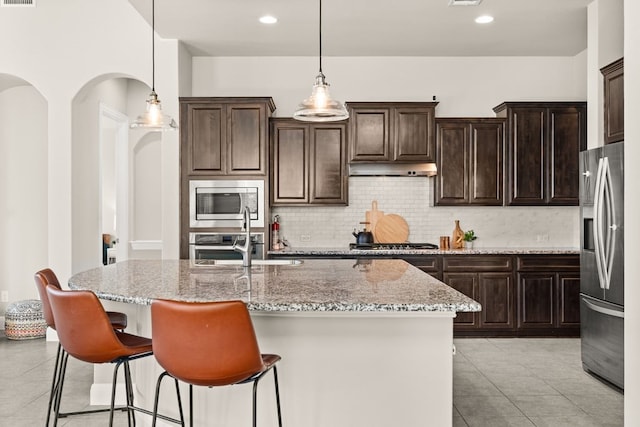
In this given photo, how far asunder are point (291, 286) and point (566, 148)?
4166 millimetres

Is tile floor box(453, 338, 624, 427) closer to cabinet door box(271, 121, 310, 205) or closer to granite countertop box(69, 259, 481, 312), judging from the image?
granite countertop box(69, 259, 481, 312)

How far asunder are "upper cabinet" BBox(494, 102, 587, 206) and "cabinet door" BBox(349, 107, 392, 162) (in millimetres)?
1265

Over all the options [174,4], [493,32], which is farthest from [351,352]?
[493,32]

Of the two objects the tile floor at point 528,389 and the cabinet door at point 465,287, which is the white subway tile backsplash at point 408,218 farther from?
the tile floor at point 528,389

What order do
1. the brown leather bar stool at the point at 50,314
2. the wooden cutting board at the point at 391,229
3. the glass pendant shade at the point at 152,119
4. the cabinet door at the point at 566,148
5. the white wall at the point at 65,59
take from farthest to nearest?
1. the wooden cutting board at the point at 391,229
2. the cabinet door at the point at 566,148
3. the white wall at the point at 65,59
4. the glass pendant shade at the point at 152,119
5. the brown leather bar stool at the point at 50,314

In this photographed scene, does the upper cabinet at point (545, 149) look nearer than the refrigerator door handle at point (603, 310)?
No

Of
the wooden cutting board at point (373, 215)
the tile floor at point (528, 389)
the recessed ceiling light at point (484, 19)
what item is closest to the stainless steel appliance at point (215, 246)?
the wooden cutting board at point (373, 215)

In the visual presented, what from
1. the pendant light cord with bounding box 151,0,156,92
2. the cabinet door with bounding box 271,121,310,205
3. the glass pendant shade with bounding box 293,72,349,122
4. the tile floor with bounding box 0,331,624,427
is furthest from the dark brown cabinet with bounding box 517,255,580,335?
the pendant light cord with bounding box 151,0,156,92

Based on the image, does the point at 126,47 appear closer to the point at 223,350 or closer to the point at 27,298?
the point at 27,298

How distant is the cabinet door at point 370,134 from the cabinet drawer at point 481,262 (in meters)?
1.27

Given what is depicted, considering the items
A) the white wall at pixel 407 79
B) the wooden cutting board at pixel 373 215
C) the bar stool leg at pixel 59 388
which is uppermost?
the white wall at pixel 407 79

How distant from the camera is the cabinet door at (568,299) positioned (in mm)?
5578

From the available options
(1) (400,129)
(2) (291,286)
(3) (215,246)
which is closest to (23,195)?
(3) (215,246)

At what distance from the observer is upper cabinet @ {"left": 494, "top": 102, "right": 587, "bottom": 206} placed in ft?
18.9
